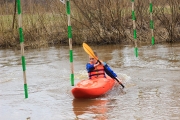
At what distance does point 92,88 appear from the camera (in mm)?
6574

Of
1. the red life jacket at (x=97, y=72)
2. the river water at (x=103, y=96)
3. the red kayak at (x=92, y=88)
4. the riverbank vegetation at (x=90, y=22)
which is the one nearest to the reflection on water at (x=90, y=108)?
the river water at (x=103, y=96)

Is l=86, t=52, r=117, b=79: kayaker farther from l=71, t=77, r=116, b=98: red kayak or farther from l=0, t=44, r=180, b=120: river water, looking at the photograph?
l=0, t=44, r=180, b=120: river water

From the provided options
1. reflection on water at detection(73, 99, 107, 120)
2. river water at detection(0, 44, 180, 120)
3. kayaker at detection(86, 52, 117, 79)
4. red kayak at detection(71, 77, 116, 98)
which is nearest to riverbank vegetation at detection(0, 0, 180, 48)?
river water at detection(0, 44, 180, 120)

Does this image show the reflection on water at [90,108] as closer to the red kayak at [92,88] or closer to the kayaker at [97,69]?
the red kayak at [92,88]

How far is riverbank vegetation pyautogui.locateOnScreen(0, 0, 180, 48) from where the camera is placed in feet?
47.0

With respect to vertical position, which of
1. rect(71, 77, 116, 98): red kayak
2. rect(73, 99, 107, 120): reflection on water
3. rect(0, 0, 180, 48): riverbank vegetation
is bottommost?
rect(73, 99, 107, 120): reflection on water

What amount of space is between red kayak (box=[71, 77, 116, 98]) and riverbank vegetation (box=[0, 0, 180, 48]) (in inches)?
302

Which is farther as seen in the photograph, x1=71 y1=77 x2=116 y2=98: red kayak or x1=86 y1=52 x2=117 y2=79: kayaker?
x1=86 y1=52 x2=117 y2=79: kayaker

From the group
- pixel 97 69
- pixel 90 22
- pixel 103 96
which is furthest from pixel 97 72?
pixel 90 22

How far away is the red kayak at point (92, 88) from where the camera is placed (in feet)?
21.2

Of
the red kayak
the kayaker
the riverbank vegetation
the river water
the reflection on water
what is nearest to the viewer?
the reflection on water

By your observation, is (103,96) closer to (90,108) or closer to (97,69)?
(97,69)

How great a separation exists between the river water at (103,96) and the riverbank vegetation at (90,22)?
2.02 metres

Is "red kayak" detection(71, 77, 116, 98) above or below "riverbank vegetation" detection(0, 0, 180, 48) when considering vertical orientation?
below
